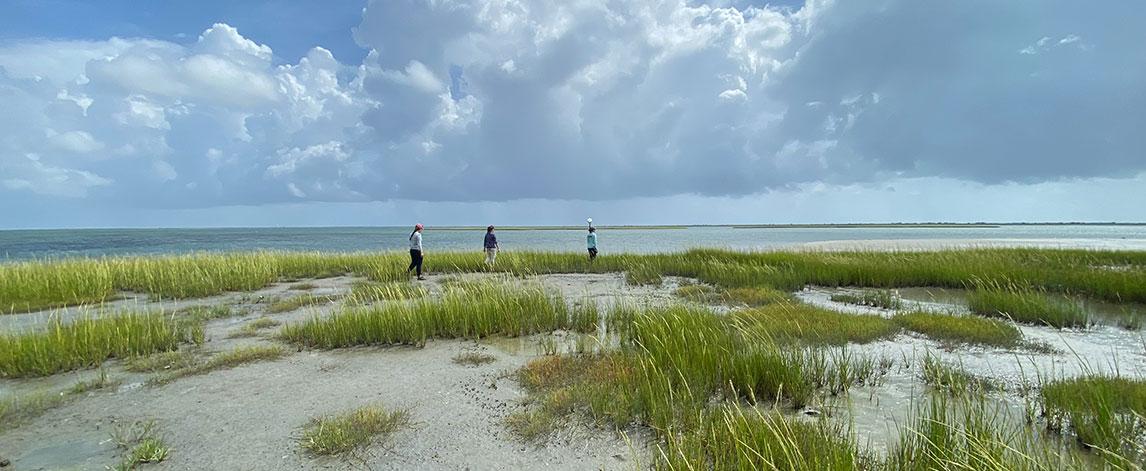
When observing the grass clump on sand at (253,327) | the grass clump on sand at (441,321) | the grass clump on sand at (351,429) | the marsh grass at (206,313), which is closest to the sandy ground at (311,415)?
the grass clump on sand at (351,429)

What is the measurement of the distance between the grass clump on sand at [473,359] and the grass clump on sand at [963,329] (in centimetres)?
729

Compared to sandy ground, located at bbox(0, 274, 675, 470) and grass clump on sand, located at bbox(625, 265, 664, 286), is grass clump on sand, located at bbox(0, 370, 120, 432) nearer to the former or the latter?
sandy ground, located at bbox(0, 274, 675, 470)

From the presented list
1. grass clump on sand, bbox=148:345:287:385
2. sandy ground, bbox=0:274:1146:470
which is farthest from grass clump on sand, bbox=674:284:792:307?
grass clump on sand, bbox=148:345:287:385

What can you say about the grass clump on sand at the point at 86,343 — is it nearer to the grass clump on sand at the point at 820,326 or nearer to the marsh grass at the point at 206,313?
the marsh grass at the point at 206,313

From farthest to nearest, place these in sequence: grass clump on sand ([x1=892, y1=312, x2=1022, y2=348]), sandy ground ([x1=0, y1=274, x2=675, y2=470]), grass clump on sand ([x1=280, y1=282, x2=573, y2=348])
→ 1. grass clump on sand ([x1=280, y1=282, x2=573, y2=348])
2. grass clump on sand ([x1=892, y1=312, x2=1022, y2=348])
3. sandy ground ([x1=0, y1=274, x2=675, y2=470])

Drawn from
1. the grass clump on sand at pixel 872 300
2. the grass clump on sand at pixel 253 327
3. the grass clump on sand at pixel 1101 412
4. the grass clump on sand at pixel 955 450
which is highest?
the grass clump on sand at pixel 955 450

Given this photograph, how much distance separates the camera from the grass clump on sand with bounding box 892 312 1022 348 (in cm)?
754

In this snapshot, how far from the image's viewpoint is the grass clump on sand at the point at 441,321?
329 inches

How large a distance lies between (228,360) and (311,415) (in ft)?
10.1

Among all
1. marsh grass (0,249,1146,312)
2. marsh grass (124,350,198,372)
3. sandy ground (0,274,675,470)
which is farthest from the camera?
marsh grass (0,249,1146,312)

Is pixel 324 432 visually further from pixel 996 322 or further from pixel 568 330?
pixel 996 322

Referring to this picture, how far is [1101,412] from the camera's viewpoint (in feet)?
13.1

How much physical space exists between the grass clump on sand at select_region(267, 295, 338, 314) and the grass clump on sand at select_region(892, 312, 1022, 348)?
41.3 ft

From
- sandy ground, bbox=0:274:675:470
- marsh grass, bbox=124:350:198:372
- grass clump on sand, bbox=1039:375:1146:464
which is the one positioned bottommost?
sandy ground, bbox=0:274:675:470
